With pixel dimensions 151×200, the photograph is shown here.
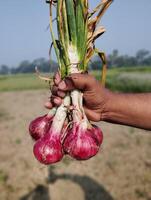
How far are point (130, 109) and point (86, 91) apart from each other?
462 mm

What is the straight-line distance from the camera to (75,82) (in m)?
1.93

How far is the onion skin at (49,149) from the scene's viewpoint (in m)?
1.89

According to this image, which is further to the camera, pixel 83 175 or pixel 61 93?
pixel 83 175

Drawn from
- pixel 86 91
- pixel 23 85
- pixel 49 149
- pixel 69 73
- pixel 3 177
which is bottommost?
pixel 23 85

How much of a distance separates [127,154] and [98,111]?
5952 mm

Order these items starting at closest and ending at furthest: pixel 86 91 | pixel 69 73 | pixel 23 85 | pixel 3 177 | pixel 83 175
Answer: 1. pixel 69 73
2. pixel 86 91
3. pixel 83 175
4. pixel 3 177
5. pixel 23 85

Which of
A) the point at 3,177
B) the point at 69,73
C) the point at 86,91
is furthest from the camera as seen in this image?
the point at 3,177

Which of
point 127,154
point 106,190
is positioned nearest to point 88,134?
point 106,190

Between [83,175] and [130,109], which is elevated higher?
[130,109]

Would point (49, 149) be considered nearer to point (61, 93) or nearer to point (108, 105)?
point (61, 93)

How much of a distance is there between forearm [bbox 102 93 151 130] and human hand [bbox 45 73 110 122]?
0.21 feet

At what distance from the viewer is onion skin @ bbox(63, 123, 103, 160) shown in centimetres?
187

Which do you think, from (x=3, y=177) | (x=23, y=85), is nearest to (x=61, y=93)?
(x=3, y=177)

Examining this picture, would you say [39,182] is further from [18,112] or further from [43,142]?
[18,112]
